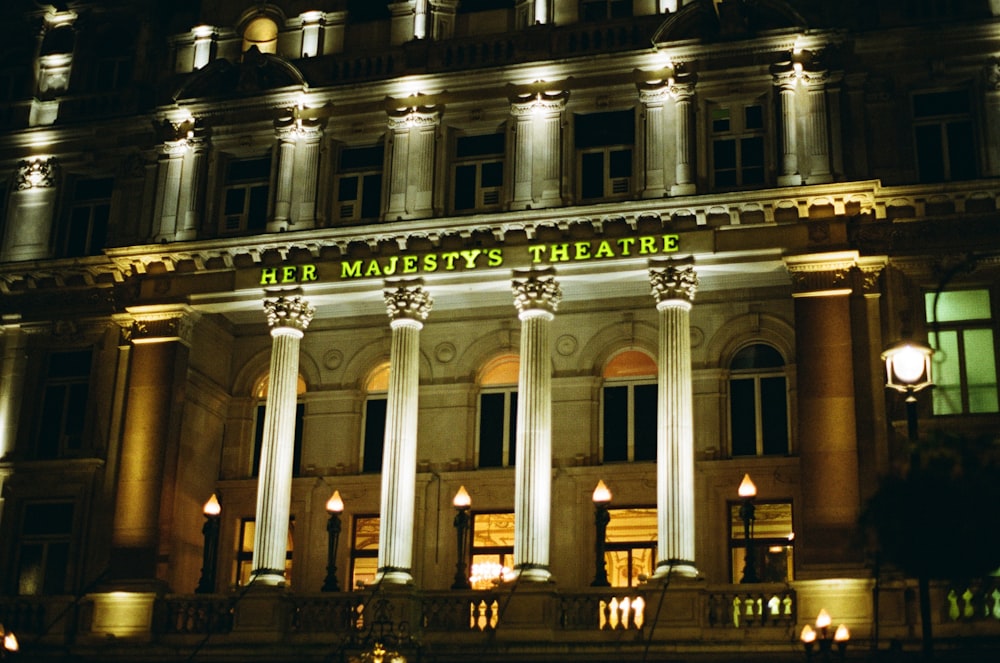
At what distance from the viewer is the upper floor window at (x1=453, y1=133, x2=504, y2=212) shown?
3916 cm

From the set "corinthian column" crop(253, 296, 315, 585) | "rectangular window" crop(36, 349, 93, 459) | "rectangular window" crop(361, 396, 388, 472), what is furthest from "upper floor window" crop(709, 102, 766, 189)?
"rectangular window" crop(36, 349, 93, 459)

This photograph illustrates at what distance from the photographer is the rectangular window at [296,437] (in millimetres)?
41969

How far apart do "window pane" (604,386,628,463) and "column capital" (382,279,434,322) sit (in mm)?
6171

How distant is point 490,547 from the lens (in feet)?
130

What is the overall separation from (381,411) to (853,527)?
49.7 feet

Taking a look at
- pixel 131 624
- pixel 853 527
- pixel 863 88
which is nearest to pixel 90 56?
pixel 131 624

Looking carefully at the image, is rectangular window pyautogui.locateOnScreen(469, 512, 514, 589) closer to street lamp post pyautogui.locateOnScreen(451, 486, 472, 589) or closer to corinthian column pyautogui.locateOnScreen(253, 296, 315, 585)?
street lamp post pyautogui.locateOnScreen(451, 486, 472, 589)

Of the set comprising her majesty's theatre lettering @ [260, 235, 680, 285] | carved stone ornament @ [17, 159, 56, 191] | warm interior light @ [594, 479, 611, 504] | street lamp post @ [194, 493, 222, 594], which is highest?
carved stone ornament @ [17, 159, 56, 191]

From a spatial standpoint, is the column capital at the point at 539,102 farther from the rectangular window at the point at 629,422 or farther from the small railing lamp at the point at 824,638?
the small railing lamp at the point at 824,638

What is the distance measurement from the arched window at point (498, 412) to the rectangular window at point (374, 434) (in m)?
2.93

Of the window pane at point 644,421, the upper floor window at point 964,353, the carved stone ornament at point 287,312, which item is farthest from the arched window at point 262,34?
the upper floor window at point 964,353

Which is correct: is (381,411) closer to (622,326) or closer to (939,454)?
(622,326)

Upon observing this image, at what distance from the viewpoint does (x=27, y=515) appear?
131ft

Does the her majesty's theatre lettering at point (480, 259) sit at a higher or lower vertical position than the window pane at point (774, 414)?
higher
